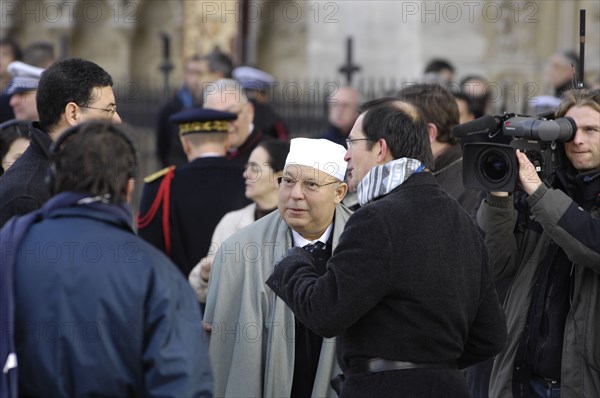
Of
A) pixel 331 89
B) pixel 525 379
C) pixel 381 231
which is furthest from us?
pixel 331 89

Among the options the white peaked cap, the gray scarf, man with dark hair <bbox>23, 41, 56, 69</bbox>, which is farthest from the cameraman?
man with dark hair <bbox>23, 41, 56, 69</bbox>

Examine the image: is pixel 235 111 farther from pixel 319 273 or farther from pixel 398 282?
pixel 398 282

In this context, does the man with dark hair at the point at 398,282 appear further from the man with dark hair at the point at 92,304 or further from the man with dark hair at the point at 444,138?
the man with dark hair at the point at 444,138

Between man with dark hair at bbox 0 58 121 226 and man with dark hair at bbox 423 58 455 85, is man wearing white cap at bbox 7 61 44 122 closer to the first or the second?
man with dark hair at bbox 0 58 121 226

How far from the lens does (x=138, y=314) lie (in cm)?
332

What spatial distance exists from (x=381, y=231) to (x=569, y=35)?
34.7ft

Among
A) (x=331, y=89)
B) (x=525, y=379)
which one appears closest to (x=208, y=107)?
(x=525, y=379)

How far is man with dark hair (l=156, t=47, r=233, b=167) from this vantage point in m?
9.63

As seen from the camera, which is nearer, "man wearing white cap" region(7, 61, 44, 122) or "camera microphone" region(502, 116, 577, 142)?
"camera microphone" region(502, 116, 577, 142)

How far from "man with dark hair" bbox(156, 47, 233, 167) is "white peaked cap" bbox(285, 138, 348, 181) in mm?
4597

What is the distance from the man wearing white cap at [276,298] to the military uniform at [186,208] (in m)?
1.72

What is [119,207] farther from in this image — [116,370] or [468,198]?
[468,198]

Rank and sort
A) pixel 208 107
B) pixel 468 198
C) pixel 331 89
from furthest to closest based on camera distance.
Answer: pixel 331 89 < pixel 208 107 < pixel 468 198

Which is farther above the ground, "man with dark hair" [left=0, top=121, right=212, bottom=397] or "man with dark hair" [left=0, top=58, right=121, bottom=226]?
"man with dark hair" [left=0, top=58, right=121, bottom=226]
